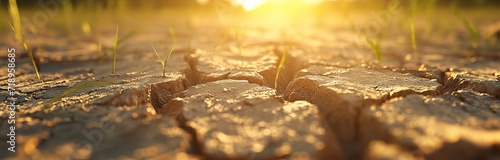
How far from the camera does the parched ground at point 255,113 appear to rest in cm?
83

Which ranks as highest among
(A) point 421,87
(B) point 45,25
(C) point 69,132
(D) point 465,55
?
(B) point 45,25

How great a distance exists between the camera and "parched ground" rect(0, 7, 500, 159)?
831 mm

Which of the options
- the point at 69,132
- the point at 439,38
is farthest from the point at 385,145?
the point at 439,38

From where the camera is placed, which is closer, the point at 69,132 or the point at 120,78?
the point at 69,132

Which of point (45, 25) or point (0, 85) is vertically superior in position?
point (45, 25)

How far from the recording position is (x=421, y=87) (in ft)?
4.14

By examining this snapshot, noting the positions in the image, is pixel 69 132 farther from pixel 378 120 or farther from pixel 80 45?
pixel 80 45

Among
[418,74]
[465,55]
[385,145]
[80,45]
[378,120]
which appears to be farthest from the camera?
[80,45]

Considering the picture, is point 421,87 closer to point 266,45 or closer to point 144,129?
point 144,129

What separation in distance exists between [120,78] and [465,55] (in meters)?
1.93

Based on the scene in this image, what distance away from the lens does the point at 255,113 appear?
3.42 ft

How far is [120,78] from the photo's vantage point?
1479 mm

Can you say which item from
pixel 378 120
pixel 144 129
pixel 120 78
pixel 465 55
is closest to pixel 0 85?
pixel 120 78

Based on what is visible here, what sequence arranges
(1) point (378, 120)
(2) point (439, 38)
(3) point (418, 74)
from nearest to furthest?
1. (1) point (378, 120)
2. (3) point (418, 74)
3. (2) point (439, 38)
